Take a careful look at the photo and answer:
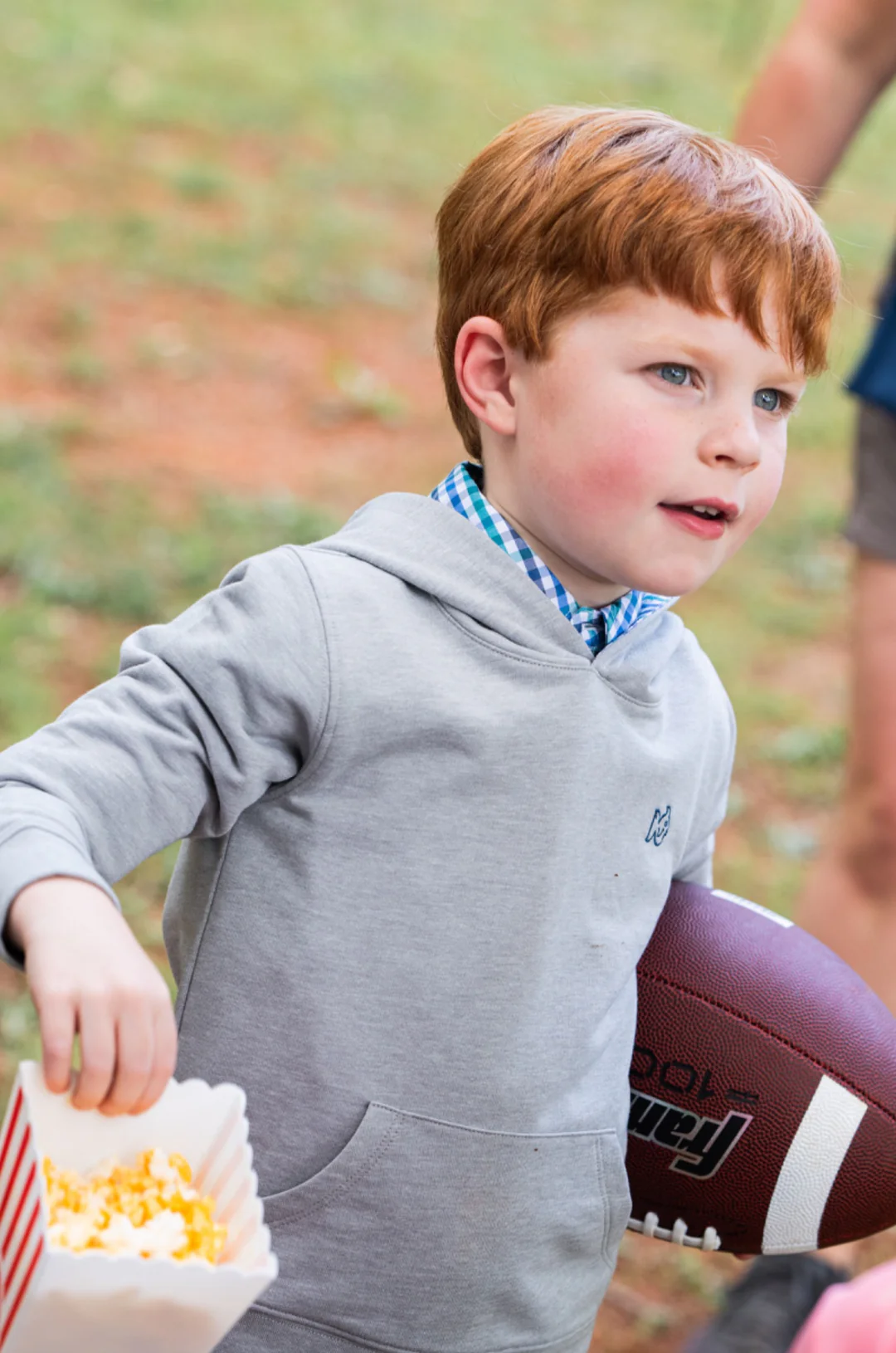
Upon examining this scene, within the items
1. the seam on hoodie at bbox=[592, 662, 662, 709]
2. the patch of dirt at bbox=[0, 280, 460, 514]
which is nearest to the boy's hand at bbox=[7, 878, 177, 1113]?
the seam on hoodie at bbox=[592, 662, 662, 709]

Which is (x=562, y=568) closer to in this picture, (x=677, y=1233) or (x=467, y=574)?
(x=467, y=574)

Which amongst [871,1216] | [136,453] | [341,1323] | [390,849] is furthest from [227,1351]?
[136,453]

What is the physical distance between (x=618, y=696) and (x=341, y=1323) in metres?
0.72

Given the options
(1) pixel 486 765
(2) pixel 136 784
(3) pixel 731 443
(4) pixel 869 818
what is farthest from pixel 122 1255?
(4) pixel 869 818

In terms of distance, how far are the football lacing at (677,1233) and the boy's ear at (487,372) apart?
A: 1.00 meters

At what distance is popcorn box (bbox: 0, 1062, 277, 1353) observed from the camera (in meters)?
1.34

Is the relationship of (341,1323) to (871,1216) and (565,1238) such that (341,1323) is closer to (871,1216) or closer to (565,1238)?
(565,1238)

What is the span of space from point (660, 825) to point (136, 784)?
637 millimetres

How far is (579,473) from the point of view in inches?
71.9

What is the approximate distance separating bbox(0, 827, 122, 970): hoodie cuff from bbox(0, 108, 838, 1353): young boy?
0.72 ft

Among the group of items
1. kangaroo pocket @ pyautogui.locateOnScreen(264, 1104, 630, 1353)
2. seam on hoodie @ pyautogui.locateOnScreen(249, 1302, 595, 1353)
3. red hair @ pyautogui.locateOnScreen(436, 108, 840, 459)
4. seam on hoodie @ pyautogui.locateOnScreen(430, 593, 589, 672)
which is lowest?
seam on hoodie @ pyautogui.locateOnScreen(249, 1302, 595, 1353)

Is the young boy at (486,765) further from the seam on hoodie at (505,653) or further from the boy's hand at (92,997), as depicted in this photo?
the boy's hand at (92,997)

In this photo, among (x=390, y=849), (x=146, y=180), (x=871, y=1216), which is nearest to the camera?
(x=390, y=849)

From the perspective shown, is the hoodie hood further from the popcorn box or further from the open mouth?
the popcorn box
